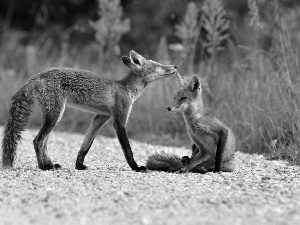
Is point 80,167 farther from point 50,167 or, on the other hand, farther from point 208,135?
point 208,135

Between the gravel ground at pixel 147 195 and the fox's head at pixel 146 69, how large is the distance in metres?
1.15

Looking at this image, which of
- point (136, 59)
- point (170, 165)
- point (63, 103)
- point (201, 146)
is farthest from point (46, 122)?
point (201, 146)

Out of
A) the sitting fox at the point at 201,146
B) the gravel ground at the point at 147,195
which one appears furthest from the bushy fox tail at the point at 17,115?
the sitting fox at the point at 201,146

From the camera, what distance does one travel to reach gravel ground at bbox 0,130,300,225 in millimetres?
4070

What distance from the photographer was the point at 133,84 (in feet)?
22.9

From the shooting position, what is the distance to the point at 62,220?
4004 mm

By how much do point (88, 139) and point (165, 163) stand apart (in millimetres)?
1005

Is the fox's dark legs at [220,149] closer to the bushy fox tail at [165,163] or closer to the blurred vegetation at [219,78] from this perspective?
the bushy fox tail at [165,163]

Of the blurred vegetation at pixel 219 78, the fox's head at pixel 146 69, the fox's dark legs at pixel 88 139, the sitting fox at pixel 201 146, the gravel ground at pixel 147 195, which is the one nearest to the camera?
the gravel ground at pixel 147 195

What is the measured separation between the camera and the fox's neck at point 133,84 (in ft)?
22.7

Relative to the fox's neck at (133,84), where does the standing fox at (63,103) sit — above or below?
below

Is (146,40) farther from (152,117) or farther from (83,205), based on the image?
(83,205)

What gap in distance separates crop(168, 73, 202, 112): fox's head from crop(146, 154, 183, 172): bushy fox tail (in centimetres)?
56

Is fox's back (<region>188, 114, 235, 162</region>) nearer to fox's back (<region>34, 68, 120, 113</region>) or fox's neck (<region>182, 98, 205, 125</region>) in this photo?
fox's neck (<region>182, 98, 205, 125</region>)
